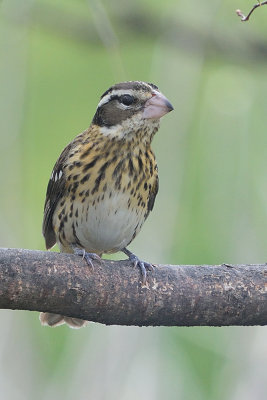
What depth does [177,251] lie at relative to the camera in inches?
177

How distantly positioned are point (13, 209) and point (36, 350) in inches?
30.1

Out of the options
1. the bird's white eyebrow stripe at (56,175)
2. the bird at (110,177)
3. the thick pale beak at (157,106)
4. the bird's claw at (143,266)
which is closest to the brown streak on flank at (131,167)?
the bird at (110,177)

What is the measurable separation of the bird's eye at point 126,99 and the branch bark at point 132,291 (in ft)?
2.95

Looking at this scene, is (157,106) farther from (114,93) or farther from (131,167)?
(131,167)

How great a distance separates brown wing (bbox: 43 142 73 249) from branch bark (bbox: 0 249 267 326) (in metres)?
0.81

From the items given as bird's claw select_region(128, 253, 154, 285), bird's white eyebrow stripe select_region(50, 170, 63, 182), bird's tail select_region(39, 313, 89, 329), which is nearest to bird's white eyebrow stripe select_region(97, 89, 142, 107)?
bird's white eyebrow stripe select_region(50, 170, 63, 182)

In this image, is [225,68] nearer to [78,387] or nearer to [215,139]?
[215,139]

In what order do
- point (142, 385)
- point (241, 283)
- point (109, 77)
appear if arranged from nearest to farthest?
1. point (241, 283)
2. point (142, 385)
3. point (109, 77)

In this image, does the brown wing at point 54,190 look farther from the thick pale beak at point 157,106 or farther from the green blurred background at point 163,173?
the thick pale beak at point 157,106

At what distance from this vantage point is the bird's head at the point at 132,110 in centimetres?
415

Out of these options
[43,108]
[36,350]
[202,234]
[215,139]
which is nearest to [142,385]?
[36,350]

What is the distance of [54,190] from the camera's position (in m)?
4.51

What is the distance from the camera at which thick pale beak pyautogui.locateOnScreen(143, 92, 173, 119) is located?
4.07 m

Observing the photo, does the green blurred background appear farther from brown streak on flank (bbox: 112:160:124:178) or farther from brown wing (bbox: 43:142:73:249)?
brown streak on flank (bbox: 112:160:124:178)
